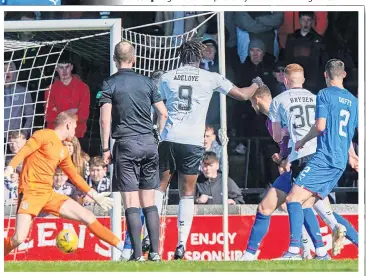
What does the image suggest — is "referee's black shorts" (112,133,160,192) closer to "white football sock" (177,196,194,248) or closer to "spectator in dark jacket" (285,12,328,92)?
"white football sock" (177,196,194,248)

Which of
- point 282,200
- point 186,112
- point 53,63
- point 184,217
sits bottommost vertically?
point 184,217

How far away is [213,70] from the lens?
41.7 ft

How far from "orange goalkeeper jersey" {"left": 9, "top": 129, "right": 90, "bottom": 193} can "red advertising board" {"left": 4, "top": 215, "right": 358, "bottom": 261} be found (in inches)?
30.9

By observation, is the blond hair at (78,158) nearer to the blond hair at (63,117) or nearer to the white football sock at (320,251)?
the blond hair at (63,117)

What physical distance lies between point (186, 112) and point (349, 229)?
1.86 metres

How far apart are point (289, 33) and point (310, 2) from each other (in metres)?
1.19

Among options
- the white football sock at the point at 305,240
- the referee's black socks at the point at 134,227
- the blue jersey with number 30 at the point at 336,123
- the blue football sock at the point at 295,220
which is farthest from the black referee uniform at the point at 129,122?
the white football sock at the point at 305,240

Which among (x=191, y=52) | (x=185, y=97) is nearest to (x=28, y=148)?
(x=185, y=97)

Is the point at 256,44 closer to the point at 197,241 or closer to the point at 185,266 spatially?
the point at 197,241

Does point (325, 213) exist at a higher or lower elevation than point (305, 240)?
higher

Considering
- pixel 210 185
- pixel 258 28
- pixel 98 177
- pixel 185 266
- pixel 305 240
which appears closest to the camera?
pixel 185 266

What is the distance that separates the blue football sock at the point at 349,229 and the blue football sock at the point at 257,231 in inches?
28.0

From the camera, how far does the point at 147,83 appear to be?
11922 mm
